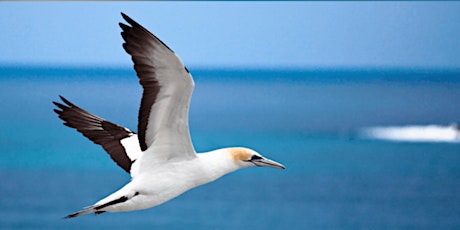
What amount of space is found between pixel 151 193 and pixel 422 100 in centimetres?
4321

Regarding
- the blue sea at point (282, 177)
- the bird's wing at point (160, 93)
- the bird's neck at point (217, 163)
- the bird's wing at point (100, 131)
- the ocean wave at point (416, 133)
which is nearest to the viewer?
the bird's wing at point (160, 93)

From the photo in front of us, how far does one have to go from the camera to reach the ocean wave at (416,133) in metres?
27.4

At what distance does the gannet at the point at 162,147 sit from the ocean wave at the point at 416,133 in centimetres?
2090

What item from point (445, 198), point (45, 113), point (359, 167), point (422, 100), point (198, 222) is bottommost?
point (198, 222)

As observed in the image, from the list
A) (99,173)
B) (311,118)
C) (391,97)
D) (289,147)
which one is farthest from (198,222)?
(391,97)

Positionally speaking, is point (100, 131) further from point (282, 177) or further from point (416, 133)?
point (416, 133)

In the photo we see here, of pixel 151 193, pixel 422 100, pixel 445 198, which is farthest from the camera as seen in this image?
pixel 422 100

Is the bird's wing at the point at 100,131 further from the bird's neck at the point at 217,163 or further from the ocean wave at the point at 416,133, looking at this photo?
the ocean wave at the point at 416,133


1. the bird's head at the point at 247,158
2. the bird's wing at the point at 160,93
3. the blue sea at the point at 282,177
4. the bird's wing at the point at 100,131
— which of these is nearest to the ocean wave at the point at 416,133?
the blue sea at the point at 282,177

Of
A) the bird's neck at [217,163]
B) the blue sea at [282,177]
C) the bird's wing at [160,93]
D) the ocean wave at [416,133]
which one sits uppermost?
the ocean wave at [416,133]

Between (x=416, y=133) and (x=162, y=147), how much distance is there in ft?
79.0

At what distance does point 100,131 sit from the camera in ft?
24.6

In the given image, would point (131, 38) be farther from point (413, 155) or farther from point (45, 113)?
point (45, 113)

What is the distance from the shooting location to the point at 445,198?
55.9 feet
